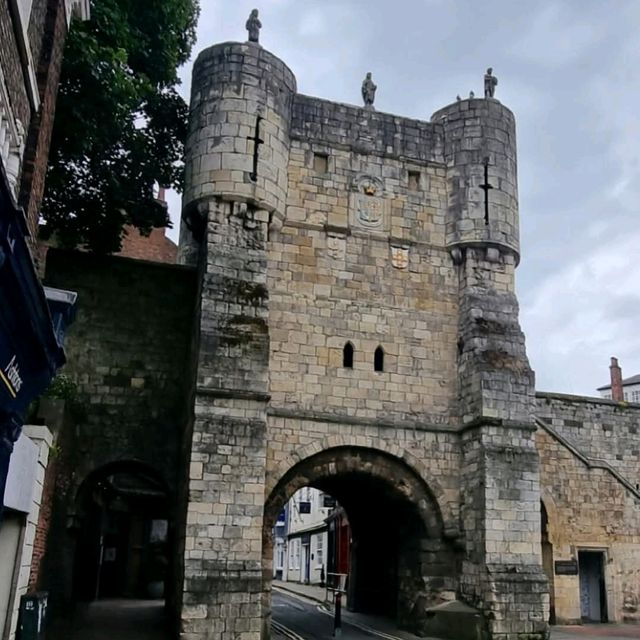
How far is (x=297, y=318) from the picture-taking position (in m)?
15.8

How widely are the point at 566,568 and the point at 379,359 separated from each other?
7.25 m

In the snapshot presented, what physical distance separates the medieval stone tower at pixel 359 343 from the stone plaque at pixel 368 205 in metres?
0.05

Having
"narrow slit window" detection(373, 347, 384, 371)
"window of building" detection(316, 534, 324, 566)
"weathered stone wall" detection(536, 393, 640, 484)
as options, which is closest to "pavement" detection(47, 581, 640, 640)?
"weathered stone wall" detection(536, 393, 640, 484)

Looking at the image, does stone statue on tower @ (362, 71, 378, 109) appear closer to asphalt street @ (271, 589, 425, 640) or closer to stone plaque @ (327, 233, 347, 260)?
stone plaque @ (327, 233, 347, 260)

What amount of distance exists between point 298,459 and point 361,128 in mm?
7447

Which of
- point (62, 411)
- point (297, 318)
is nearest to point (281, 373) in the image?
point (297, 318)

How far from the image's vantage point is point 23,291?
6.40 m

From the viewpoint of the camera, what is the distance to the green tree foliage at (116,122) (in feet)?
44.2

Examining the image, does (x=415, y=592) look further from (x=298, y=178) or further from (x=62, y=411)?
(x=298, y=178)

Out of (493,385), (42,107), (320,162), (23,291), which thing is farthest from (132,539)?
(23,291)

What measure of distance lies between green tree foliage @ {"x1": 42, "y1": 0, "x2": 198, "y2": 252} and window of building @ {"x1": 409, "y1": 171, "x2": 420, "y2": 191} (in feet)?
17.5

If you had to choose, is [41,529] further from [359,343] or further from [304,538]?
[304,538]

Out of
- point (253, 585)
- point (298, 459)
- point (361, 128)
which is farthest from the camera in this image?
point (361, 128)

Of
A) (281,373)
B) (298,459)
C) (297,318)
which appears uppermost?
(297,318)
